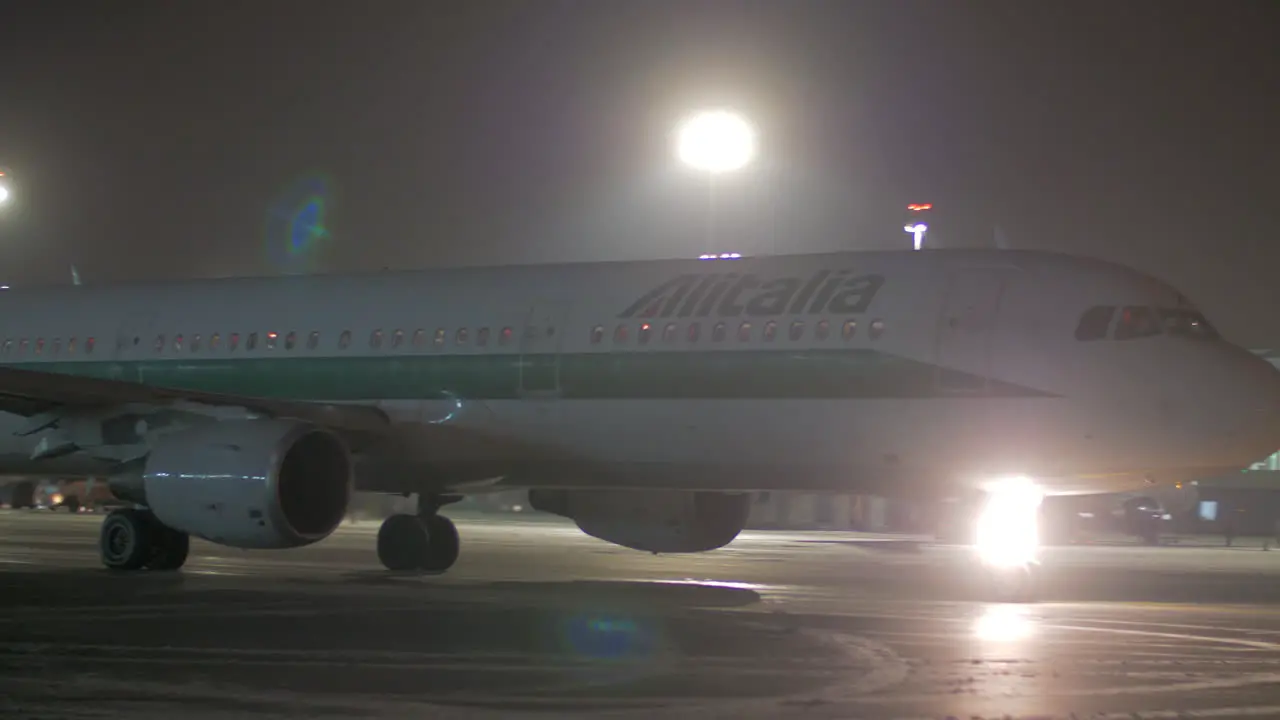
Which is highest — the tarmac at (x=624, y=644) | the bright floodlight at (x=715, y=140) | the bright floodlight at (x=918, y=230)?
the bright floodlight at (x=715, y=140)

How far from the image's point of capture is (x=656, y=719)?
9.44m

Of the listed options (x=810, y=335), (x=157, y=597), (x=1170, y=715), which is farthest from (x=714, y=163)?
(x=1170, y=715)

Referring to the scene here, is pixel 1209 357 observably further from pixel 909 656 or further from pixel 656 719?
pixel 656 719

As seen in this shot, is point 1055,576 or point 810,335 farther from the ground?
point 810,335

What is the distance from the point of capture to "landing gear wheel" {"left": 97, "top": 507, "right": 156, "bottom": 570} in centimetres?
2269

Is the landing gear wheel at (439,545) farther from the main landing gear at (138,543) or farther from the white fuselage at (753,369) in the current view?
the main landing gear at (138,543)

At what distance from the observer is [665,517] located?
22281mm

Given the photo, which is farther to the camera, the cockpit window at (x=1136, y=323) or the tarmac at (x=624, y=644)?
the cockpit window at (x=1136, y=323)

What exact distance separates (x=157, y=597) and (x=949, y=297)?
1033 cm

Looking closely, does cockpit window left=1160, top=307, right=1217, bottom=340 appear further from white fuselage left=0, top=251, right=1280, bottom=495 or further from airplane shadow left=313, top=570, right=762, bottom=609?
airplane shadow left=313, top=570, right=762, bottom=609

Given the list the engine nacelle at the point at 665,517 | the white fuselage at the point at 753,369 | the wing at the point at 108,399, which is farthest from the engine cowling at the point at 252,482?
the engine nacelle at the point at 665,517

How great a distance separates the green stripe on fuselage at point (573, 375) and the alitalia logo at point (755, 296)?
621mm

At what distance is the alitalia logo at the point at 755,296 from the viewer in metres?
19.6

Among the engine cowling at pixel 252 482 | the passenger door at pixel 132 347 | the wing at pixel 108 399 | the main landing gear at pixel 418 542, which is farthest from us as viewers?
the passenger door at pixel 132 347
